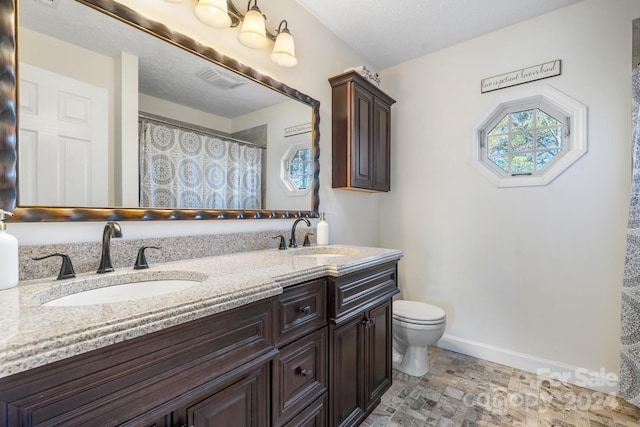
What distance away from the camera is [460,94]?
2400 millimetres

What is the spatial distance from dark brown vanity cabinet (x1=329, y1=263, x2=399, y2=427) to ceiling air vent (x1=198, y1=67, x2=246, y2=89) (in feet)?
3.77

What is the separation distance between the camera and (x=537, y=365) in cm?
207

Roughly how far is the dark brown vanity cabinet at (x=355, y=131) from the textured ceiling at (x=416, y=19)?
1.33 ft

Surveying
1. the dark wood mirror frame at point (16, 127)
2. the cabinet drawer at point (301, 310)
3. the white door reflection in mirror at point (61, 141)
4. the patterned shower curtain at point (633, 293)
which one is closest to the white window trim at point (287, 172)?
the dark wood mirror frame at point (16, 127)

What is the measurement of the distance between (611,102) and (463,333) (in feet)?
6.25

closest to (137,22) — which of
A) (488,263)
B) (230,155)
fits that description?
(230,155)

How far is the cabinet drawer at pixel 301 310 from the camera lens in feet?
3.36

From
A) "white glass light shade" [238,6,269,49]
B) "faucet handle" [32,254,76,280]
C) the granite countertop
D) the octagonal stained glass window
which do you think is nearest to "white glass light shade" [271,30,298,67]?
"white glass light shade" [238,6,269,49]

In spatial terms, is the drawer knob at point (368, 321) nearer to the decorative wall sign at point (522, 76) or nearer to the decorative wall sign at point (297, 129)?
the decorative wall sign at point (297, 129)

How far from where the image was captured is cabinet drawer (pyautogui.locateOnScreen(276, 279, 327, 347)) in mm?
1023

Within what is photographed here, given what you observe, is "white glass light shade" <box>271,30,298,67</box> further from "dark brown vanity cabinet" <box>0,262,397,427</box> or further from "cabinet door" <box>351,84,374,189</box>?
"dark brown vanity cabinet" <box>0,262,397,427</box>

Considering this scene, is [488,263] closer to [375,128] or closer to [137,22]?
[375,128]

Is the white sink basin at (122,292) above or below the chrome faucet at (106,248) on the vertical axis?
below

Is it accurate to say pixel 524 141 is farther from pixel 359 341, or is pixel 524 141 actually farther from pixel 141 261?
pixel 141 261
